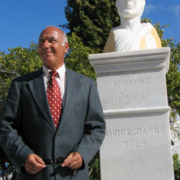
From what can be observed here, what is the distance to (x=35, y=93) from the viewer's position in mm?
2080

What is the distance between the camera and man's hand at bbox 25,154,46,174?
178 cm

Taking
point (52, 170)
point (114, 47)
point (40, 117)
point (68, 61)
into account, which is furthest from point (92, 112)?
point (68, 61)

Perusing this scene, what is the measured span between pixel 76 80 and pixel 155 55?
216 centimetres

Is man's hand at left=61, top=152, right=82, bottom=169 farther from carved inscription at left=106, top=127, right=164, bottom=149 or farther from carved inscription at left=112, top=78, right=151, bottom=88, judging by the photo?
carved inscription at left=112, top=78, right=151, bottom=88

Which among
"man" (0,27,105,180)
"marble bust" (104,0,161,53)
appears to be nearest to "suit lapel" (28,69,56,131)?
"man" (0,27,105,180)

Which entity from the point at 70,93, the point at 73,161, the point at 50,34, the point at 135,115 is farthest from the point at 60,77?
the point at 135,115

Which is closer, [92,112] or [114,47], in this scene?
[92,112]

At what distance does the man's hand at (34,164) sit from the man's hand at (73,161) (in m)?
0.15

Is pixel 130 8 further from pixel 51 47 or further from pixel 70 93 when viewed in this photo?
pixel 70 93

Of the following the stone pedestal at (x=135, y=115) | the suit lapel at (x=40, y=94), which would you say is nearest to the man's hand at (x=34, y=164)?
the suit lapel at (x=40, y=94)

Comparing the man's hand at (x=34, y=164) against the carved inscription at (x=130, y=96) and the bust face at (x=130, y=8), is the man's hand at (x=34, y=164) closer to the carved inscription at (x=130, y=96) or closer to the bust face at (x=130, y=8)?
the carved inscription at (x=130, y=96)

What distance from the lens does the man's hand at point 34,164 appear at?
1.78 m

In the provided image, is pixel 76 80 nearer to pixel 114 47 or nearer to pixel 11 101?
pixel 11 101

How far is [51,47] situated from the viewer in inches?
84.1
